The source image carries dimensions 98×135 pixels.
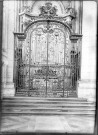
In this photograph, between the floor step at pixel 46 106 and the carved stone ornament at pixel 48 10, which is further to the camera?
the carved stone ornament at pixel 48 10

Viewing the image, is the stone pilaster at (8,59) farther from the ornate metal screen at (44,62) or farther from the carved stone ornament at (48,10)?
the carved stone ornament at (48,10)

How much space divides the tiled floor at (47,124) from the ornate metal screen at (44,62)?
2.15 m

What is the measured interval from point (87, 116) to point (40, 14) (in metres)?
5.05

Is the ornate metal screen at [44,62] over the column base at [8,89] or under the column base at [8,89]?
over

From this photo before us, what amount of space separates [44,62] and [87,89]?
2548 millimetres

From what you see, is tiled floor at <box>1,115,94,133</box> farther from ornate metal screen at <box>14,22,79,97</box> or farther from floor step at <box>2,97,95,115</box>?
ornate metal screen at <box>14,22,79,97</box>

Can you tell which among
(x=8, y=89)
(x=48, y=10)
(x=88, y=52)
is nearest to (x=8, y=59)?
(x=8, y=89)

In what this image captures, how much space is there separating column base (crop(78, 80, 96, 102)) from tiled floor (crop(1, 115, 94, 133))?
1.52 m

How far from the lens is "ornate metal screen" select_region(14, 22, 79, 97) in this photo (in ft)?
31.0

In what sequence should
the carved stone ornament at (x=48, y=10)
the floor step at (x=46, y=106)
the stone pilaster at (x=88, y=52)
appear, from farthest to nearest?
the carved stone ornament at (x=48, y=10), the stone pilaster at (x=88, y=52), the floor step at (x=46, y=106)

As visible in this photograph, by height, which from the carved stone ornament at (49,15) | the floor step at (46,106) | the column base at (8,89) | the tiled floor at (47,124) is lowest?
the tiled floor at (47,124)

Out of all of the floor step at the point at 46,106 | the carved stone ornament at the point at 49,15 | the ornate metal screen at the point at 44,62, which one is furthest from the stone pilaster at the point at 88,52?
the carved stone ornament at the point at 49,15

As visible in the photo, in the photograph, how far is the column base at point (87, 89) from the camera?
8.84m

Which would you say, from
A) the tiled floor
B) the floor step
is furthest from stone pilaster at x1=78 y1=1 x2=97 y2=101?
the tiled floor
